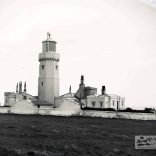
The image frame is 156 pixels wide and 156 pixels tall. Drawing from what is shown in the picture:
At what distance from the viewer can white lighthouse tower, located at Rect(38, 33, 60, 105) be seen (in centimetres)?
7956

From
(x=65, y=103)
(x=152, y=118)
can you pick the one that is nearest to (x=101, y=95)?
(x=65, y=103)

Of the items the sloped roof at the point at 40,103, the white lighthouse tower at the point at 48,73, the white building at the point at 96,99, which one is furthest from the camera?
the white lighthouse tower at the point at 48,73

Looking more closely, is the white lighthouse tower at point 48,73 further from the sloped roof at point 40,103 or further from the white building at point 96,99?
the white building at point 96,99

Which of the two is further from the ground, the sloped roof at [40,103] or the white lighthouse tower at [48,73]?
the white lighthouse tower at [48,73]

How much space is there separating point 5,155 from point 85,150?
161 inches

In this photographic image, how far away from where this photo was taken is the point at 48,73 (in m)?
79.8

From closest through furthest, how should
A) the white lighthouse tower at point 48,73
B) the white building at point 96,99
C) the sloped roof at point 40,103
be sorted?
the white building at point 96,99 → the sloped roof at point 40,103 → the white lighthouse tower at point 48,73

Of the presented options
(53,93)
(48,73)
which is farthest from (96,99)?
(48,73)

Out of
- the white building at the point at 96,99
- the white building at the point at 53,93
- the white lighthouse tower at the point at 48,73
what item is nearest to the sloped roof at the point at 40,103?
the white building at the point at 53,93

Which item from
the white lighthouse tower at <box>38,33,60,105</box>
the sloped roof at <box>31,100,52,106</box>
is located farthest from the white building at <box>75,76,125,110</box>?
the sloped roof at <box>31,100,52,106</box>

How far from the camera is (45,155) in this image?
16016 mm

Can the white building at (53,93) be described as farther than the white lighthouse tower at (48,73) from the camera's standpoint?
No

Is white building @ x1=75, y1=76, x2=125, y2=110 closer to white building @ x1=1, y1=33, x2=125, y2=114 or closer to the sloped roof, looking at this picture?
white building @ x1=1, y1=33, x2=125, y2=114

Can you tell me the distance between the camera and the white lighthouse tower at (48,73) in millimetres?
79562
